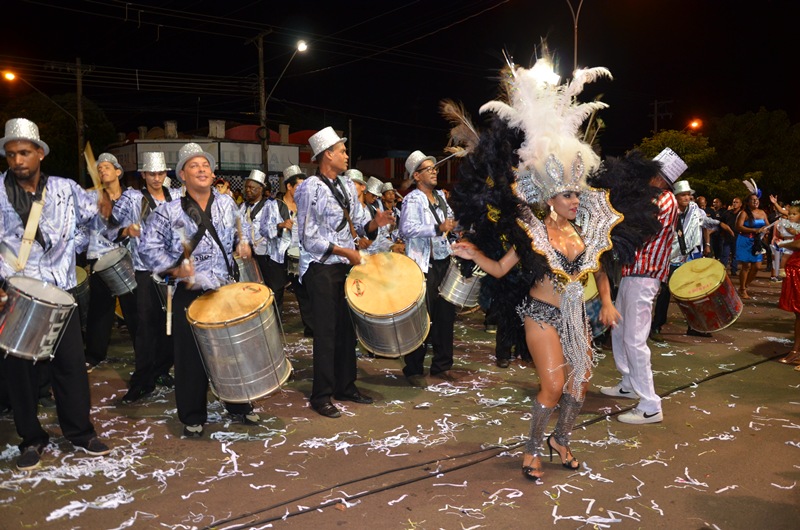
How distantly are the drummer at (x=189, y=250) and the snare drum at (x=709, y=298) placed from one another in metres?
5.43

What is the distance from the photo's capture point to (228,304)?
489 cm

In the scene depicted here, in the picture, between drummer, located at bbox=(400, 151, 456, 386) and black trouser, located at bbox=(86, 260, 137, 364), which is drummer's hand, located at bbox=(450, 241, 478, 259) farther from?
black trouser, located at bbox=(86, 260, 137, 364)

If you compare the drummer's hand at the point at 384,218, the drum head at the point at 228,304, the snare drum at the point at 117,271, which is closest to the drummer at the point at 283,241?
the snare drum at the point at 117,271

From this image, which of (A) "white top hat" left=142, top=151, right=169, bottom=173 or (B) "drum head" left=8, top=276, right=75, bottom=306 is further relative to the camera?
(A) "white top hat" left=142, top=151, right=169, bottom=173

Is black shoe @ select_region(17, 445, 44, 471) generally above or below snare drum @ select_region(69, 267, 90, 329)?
below

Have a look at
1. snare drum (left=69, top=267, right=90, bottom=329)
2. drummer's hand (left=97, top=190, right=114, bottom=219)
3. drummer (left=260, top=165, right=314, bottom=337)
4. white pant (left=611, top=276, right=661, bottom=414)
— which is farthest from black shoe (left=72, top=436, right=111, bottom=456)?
drummer (left=260, top=165, right=314, bottom=337)

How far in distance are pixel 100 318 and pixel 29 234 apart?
9.63 ft

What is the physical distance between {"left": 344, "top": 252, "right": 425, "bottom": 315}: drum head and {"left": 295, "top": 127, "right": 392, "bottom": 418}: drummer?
0.17m

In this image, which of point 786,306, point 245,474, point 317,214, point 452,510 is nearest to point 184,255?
point 317,214

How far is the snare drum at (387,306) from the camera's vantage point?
5691mm

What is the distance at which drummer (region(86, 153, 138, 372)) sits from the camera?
6863 mm

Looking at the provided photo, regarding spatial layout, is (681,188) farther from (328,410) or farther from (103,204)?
(103,204)

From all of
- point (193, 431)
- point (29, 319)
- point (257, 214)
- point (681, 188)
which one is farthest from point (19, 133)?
point (681, 188)

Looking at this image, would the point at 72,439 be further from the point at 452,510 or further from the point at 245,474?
the point at 452,510
